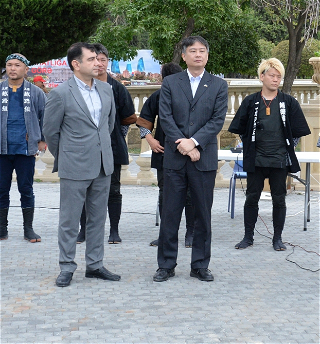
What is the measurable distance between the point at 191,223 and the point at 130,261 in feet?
3.20

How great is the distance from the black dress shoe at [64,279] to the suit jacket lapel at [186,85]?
1819 millimetres

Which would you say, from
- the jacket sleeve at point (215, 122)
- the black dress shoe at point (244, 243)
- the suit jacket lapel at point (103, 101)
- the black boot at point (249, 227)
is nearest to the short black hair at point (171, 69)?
the jacket sleeve at point (215, 122)

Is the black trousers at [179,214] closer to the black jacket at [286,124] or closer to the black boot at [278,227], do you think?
the black jacket at [286,124]

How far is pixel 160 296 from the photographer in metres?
5.27

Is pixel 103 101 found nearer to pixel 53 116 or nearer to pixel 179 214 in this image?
pixel 53 116

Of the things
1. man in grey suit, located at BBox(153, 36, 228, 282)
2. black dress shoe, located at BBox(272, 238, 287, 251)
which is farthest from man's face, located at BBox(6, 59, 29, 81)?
black dress shoe, located at BBox(272, 238, 287, 251)

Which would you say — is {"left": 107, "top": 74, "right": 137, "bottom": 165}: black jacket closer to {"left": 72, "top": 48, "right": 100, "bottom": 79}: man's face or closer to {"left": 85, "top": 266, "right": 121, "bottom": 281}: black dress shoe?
{"left": 72, "top": 48, "right": 100, "bottom": 79}: man's face

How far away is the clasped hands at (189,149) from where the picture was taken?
546 centimetres

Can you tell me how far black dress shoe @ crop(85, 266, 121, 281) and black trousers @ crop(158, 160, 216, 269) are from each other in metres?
0.42

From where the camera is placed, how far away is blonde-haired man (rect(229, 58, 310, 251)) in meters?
6.77

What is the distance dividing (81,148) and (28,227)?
2.09 m

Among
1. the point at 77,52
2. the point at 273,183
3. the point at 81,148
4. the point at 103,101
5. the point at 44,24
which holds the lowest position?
the point at 273,183

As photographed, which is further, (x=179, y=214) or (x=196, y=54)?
(x=179, y=214)

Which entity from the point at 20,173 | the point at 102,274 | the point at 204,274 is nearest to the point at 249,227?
the point at 204,274
